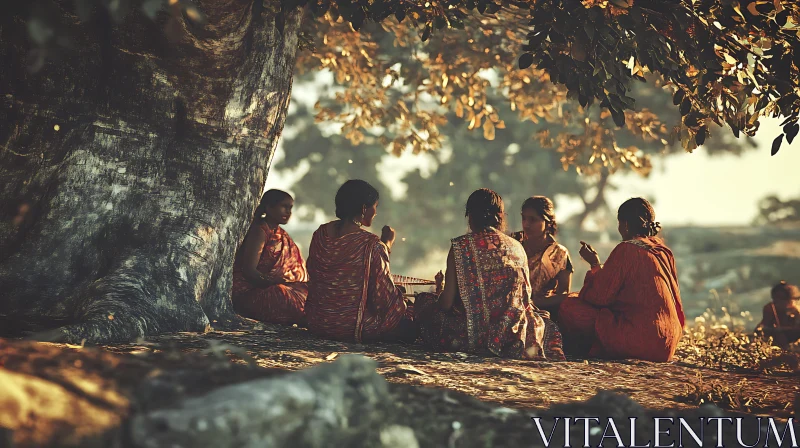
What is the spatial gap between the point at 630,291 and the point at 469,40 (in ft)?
20.7

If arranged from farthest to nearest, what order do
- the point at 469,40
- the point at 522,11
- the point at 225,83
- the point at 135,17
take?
the point at 469,40
the point at 522,11
the point at 225,83
the point at 135,17

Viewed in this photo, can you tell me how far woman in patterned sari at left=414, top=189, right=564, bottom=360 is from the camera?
21.1 feet

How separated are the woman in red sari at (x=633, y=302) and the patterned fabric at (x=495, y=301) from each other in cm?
62

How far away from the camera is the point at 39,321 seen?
18.7 ft

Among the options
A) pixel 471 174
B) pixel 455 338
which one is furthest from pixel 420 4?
pixel 471 174

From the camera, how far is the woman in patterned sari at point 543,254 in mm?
7465

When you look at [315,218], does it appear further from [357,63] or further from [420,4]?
[420,4]

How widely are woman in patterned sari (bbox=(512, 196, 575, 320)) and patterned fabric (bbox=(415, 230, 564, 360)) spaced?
0.93 meters

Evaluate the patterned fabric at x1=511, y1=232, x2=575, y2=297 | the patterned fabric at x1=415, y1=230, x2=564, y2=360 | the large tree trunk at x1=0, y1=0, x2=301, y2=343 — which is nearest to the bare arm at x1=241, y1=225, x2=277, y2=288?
the large tree trunk at x1=0, y1=0, x2=301, y2=343

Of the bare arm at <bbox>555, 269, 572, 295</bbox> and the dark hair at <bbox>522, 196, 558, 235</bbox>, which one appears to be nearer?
the dark hair at <bbox>522, 196, 558, 235</bbox>

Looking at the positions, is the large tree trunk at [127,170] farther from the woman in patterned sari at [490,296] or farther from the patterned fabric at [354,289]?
the woman in patterned sari at [490,296]

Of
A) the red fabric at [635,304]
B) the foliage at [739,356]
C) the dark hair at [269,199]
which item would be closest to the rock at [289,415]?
the red fabric at [635,304]

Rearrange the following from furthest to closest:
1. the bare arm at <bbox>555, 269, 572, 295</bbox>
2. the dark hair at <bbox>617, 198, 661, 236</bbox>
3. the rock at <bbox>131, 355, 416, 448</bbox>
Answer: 1. the bare arm at <bbox>555, 269, 572, 295</bbox>
2. the dark hair at <bbox>617, 198, 661, 236</bbox>
3. the rock at <bbox>131, 355, 416, 448</bbox>

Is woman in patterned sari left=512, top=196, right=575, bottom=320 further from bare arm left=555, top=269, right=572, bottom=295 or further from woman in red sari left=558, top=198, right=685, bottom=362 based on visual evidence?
woman in red sari left=558, top=198, right=685, bottom=362
